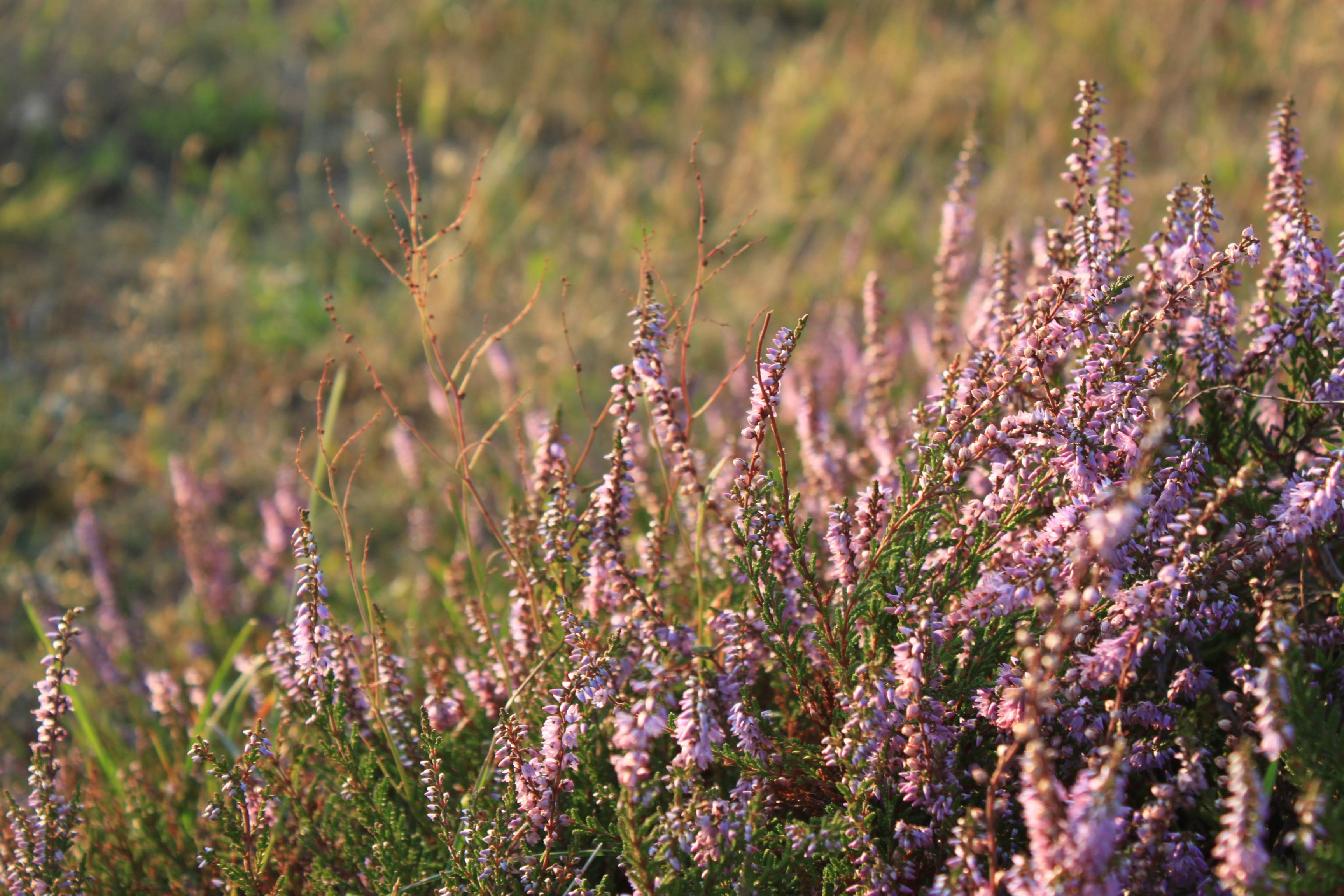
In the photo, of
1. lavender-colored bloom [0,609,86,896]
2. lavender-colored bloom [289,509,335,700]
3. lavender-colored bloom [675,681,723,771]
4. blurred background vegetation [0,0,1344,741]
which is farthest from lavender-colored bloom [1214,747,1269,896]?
blurred background vegetation [0,0,1344,741]

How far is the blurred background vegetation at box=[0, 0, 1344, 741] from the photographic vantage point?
479 centimetres

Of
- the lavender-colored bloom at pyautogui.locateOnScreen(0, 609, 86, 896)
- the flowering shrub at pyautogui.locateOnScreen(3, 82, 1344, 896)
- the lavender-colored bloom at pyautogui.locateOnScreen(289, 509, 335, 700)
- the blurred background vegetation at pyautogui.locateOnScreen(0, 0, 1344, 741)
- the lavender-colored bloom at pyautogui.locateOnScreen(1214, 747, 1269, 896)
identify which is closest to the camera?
the lavender-colored bloom at pyautogui.locateOnScreen(1214, 747, 1269, 896)

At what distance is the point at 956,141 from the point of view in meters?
6.89

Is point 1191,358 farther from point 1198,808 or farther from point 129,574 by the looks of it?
point 129,574

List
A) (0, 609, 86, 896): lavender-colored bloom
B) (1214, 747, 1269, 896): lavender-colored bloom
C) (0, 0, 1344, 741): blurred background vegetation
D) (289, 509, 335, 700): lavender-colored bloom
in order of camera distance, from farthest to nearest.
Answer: (0, 0, 1344, 741): blurred background vegetation
(0, 609, 86, 896): lavender-colored bloom
(289, 509, 335, 700): lavender-colored bloom
(1214, 747, 1269, 896): lavender-colored bloom

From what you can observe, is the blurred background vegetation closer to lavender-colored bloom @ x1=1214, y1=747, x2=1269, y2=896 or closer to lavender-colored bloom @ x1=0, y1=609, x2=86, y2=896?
lavender-colored bloom @ x1=0, y1=609, x2=86, y2=896

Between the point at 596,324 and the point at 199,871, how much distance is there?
354 cm

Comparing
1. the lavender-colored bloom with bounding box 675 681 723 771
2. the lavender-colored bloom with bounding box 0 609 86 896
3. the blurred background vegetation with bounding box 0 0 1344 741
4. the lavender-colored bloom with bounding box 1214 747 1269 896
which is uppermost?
Result: the blurred background vegetation with bounding box 0 0 1344 741

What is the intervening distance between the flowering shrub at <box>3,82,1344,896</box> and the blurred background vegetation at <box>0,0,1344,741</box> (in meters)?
1.39

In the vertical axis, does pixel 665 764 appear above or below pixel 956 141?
below

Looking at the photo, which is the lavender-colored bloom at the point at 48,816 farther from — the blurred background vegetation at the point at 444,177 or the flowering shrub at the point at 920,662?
the blurred background vegetation at the point at 444,177

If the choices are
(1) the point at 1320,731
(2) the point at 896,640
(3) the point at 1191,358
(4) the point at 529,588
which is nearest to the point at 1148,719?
(1) the point at 1320,731

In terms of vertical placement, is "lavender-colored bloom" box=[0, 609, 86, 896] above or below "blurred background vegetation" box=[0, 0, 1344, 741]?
below

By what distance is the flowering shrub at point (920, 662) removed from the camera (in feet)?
5.27
